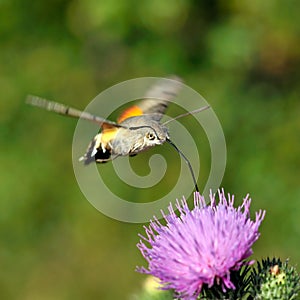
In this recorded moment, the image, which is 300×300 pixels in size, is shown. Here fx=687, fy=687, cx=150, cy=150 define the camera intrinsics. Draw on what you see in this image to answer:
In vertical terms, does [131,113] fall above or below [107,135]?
above

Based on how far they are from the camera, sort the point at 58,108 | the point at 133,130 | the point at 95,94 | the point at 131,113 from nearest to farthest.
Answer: the point at 58,108 < the point at 133,130 < the point at 131,113 < the point at 95,94

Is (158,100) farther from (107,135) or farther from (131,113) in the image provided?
(107,135)

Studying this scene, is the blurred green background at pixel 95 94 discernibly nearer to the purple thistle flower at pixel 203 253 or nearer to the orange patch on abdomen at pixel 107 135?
the orange patch on abdomen at pixel 107 135

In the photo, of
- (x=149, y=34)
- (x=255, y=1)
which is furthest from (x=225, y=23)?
(x=149, y=34)

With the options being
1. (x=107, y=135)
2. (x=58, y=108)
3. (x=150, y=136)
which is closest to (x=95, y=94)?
(x=107, y=135)

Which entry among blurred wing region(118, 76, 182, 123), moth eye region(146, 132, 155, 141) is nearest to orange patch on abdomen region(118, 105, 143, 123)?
blurred wing region(118, 76, 182, 123)

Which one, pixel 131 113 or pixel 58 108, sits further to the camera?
pixel 131 113

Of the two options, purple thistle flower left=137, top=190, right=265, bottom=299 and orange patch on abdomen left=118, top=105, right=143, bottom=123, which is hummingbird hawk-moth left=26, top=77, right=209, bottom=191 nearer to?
orange patch on abdomen left=118, top=105, right=143, bottom=123
